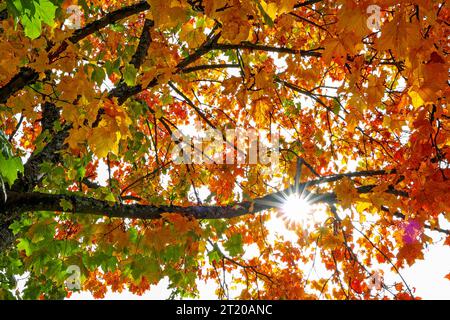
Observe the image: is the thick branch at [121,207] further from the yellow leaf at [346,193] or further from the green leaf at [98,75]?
the green leaf at [98,75]

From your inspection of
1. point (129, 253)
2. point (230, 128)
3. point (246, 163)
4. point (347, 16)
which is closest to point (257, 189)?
point (246, 163)

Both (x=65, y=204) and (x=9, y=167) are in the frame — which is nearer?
(x=9, y=167)

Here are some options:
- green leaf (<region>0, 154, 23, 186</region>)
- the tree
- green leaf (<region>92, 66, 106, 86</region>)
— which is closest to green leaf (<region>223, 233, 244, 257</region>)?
the tree

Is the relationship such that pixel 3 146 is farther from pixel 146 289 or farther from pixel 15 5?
pixel 146 289

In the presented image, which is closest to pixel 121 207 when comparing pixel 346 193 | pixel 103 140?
pixel 103 140

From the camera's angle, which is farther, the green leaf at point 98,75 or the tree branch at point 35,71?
the green leaf at point 98,75

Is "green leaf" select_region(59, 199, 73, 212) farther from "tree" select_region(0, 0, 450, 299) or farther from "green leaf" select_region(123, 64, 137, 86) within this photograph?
"green leaf" select_region(123, 64, 137, 86)

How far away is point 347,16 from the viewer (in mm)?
1920

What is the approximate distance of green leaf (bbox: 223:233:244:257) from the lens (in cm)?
358

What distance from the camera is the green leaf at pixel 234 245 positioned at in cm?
358

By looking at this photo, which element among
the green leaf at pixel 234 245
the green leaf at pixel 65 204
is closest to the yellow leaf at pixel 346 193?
the green leaf at pixel 234 245

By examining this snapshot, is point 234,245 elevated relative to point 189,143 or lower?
lower

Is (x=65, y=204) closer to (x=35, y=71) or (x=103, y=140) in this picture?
(x=103, y=140)

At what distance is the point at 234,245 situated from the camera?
3590mm
